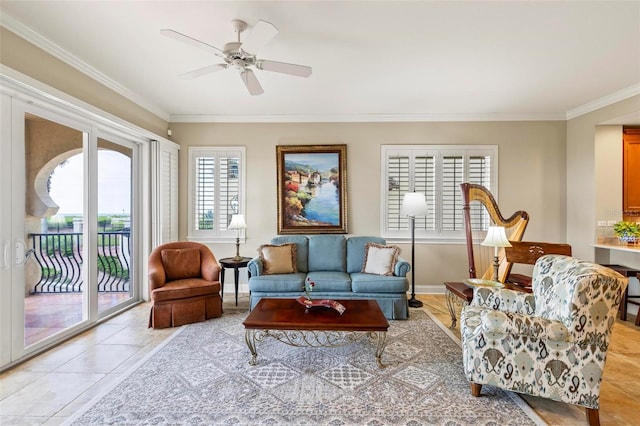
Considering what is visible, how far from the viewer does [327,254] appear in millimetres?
4418

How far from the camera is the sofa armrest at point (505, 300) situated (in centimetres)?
251

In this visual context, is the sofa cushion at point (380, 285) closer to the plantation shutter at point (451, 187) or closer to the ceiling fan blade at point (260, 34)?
the plantation shutter at point (451, 187)

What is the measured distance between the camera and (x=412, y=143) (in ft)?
16.3

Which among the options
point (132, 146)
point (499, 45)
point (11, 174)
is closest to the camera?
point (11, 174)

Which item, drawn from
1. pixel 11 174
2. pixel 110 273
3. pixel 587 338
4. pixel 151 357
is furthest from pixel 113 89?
pixel 587 338

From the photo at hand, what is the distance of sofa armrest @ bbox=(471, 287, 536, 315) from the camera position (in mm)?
2510

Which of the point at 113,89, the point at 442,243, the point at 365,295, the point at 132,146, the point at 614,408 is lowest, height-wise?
the point at 614,408

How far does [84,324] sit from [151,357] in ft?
4.26

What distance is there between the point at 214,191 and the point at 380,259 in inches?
118

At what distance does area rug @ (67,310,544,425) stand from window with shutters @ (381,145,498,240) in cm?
221

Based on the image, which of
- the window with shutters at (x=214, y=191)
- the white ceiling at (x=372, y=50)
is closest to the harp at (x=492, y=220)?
the white ceiling at (x=372, y=50)

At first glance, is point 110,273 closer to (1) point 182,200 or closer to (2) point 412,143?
(1) point 182,200

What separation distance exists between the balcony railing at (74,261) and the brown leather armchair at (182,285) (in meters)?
0.64

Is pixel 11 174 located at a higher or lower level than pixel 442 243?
higher
